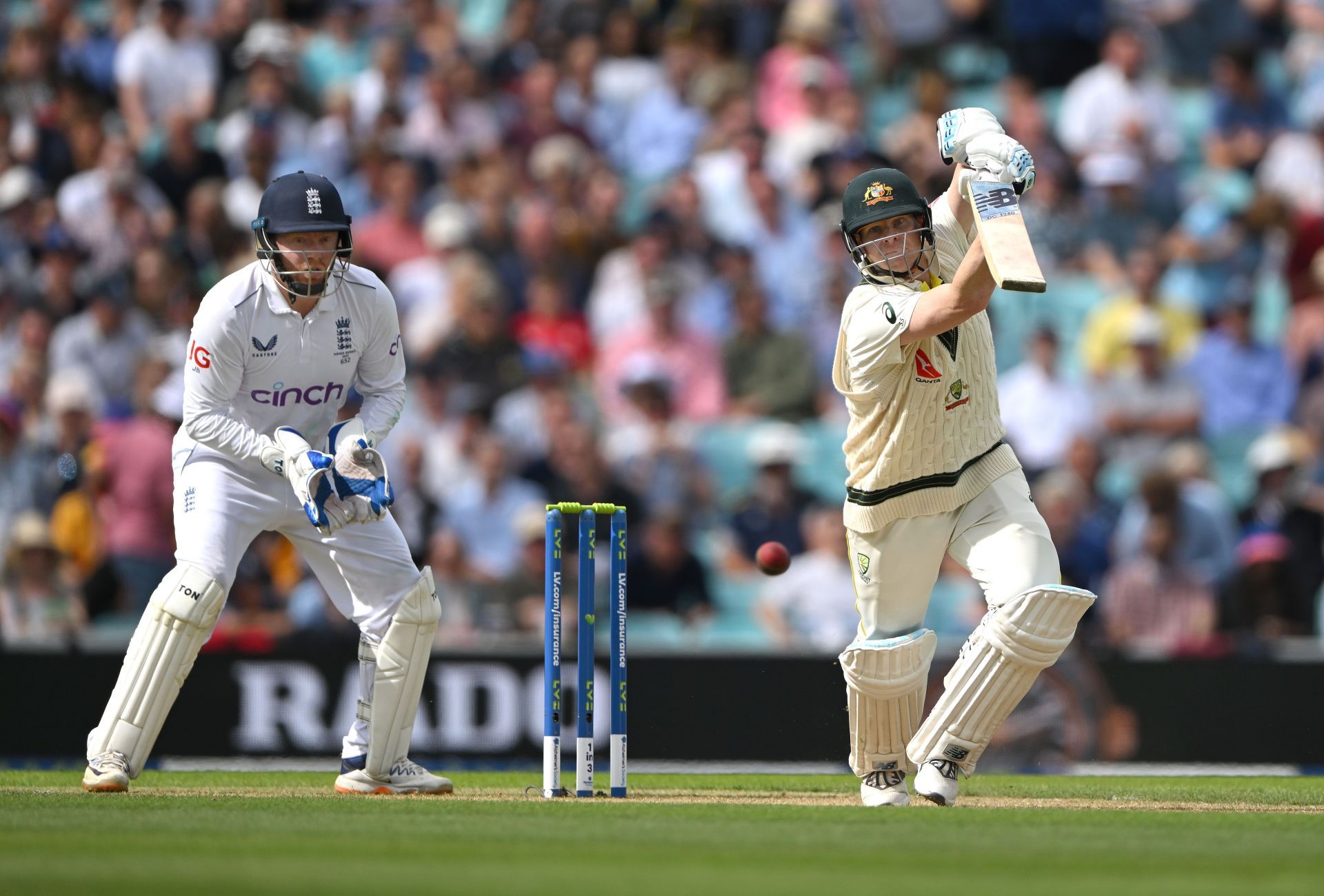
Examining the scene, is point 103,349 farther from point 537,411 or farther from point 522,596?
point 522,596

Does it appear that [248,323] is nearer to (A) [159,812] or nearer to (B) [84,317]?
(A) [159,812]

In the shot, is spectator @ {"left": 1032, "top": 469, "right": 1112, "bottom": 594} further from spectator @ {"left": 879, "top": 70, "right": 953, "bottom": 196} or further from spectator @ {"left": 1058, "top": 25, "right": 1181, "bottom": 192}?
spectator @ {"left": 1058, "top": 25, "right": 1181, "bottom": 192}

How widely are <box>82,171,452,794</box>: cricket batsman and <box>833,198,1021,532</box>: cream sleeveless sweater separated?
180 centimetres

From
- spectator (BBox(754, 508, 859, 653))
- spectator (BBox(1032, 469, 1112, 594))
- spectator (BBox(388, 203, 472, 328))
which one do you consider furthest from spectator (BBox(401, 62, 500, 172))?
spectator (BBox(1032, 469, 1112, 594))

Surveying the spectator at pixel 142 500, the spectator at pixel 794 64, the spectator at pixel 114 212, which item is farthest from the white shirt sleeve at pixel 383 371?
the spectator at pixel 794 64

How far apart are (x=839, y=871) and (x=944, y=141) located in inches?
123

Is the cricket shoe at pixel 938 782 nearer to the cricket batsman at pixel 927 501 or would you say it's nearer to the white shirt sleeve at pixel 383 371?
the cricket batsman at pixel 927 501

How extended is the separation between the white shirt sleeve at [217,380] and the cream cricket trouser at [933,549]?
2318 millimetres

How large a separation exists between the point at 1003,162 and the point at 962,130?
0.88ft

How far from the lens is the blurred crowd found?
1134cm

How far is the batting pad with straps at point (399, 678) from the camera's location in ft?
24.4

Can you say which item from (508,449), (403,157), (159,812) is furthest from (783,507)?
(159,812)

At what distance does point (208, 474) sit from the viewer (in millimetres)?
7324

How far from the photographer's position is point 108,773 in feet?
23.1
